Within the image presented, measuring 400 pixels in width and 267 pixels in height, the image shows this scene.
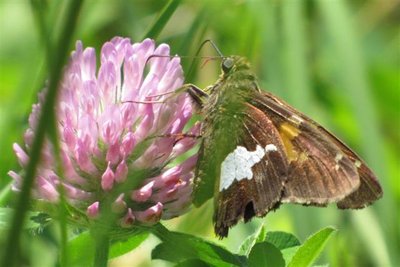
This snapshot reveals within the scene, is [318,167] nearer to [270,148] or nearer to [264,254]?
[270,148]

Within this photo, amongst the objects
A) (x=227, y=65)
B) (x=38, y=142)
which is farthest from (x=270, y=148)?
(x=38, y=142)

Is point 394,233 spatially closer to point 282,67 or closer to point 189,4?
point 282,67

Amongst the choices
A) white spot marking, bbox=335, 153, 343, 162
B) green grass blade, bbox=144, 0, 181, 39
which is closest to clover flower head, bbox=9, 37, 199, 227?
green grass blade, bbox=144, 0, 181, 39

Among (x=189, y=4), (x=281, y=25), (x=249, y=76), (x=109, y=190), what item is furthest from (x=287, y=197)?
(x=189, y=4)

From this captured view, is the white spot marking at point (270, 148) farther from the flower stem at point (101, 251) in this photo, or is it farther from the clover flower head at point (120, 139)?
the flower stem at point (101, 251)

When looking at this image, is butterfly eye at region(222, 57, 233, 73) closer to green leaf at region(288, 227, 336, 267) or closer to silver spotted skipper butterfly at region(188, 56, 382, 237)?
silver spotted skipper butterfly at region(188, 56, 382, 237)

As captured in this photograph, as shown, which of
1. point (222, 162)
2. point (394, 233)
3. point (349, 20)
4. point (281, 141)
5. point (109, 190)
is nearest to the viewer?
point (109, 190)

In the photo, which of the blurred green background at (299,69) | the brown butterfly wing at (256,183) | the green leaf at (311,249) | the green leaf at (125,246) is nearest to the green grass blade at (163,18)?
the blurred green background at (299,69)
